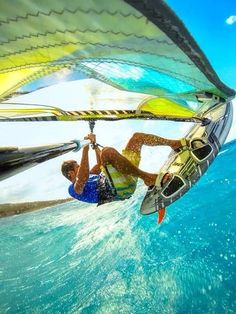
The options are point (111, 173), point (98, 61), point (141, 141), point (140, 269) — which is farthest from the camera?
point (140, 269)

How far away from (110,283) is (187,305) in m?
3.02

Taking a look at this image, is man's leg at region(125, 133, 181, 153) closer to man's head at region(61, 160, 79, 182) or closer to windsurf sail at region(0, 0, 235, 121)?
windsurf sail at region(0, 0, 235, 121)

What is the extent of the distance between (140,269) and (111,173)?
18.6 ft

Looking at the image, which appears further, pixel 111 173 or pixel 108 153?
pixel 111 173

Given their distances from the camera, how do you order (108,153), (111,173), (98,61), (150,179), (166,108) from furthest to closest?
(150,179), (166,108), (111,173), (108,153), (98,61)

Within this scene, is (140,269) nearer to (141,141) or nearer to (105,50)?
(141,141)

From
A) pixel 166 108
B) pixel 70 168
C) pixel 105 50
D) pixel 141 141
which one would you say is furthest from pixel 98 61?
pixel 70 168

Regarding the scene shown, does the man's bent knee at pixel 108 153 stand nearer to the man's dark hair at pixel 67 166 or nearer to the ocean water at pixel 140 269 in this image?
the man's dark hair at pixel 67 166

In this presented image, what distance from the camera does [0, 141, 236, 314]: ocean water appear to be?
317 inches

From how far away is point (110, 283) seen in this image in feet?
32.4

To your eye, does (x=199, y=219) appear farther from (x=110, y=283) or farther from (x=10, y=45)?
(x=10, y=45)

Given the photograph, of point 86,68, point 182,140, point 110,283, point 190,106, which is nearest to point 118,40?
point 86,68

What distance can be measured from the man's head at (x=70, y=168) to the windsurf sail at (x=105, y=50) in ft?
4.40

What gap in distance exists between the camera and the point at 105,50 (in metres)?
2.83
